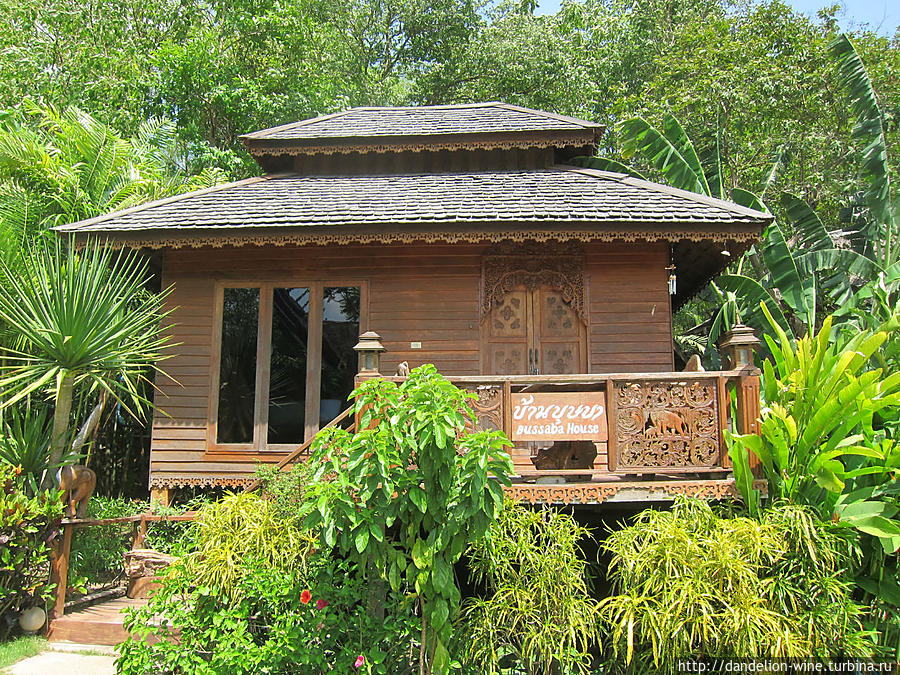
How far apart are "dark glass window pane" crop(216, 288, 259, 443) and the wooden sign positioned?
4599 millimetres

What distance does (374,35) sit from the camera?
28.4 metres

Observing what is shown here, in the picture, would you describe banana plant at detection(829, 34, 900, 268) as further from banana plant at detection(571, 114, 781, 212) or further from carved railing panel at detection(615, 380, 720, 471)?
carved railing panel at detection(615, 380, 720, 471)

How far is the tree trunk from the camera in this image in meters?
7.66

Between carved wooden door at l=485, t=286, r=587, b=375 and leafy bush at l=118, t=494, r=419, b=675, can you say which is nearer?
leafy bush at l=118, t=494, r=419, b=675

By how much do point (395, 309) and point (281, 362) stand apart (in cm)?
182

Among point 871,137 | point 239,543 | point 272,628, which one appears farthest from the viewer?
point 871,137

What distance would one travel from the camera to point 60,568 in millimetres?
6953

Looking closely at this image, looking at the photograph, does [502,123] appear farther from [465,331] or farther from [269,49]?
[269,49]

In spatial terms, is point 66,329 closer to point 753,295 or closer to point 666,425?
point 666,425

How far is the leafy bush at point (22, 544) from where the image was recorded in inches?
261

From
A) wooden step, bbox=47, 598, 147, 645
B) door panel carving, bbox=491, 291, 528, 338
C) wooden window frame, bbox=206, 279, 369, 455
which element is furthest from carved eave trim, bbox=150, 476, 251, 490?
door panel carving, bbox=491, 291, 528, 338

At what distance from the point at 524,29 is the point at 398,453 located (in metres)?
23.9

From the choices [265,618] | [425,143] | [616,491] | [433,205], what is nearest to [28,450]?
[265,618]

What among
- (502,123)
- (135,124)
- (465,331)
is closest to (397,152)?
(502,123)
